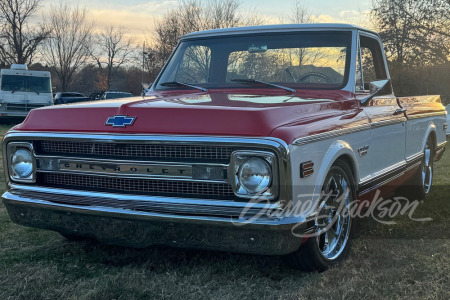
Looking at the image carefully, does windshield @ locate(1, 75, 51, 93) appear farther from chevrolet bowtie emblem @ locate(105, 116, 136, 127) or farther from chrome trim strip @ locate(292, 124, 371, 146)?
chrome trim strip @ locate(292, 124, 371, 146)

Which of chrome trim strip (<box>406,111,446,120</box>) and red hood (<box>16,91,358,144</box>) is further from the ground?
red hood (<box>16,91,358,144</box>)

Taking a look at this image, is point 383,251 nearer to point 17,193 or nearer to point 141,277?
point 141,277

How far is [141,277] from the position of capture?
3051mm

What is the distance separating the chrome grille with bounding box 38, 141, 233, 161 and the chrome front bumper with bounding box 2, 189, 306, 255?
321 mm

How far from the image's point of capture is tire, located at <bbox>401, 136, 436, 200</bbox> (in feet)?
18.0

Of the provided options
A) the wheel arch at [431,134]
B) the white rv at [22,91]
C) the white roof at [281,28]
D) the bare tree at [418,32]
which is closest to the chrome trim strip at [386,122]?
the white roof at [281,28]

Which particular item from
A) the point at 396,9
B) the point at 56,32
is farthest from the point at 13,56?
the point at 396,9

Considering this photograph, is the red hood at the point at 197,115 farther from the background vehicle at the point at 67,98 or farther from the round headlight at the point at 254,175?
the background vehicle at the point at 67,98

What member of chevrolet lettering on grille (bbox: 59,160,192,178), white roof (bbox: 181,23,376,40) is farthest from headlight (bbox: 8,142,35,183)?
white roof (bbox: 181,23,376,40)

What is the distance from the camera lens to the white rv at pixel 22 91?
2008 cm

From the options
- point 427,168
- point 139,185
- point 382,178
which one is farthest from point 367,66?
point 139,185

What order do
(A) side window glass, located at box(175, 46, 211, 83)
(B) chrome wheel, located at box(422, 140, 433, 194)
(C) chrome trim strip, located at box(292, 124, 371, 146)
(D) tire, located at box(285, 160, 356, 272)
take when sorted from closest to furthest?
1. (C) chrome trim strip, located at box(292, 124, 371, 146)
2. (D) tire, located at box(285, 160, 356, 272)
3. (A) side window glass, located at box(175, 46, 211, 83)
4. (B) chrome wheel, located at box(422, 140, 433, 194)

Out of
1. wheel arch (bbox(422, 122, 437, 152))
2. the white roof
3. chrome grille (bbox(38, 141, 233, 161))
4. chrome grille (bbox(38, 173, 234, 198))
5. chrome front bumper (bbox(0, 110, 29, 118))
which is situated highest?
the white roof

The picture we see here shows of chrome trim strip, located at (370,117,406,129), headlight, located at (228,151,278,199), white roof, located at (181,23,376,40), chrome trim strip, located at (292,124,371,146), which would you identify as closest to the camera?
headlight, located at (228,151,278,199)
